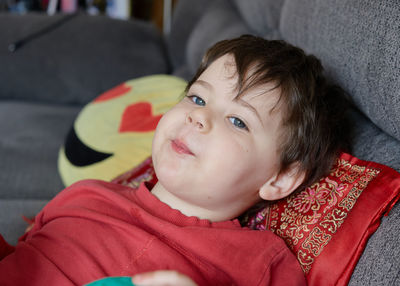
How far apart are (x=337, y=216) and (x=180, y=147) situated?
1.03 feet

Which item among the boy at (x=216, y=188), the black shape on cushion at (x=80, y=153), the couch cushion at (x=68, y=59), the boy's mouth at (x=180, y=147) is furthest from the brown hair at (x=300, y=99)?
the couch cushion at (x=68, y=59)

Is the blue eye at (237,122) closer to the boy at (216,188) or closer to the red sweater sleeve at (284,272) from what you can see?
the boy at (216,188)

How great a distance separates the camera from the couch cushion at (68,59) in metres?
1.98

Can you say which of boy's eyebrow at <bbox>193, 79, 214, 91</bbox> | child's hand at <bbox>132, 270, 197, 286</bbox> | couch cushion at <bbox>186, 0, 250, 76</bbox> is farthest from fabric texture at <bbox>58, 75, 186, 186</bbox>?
child's hand at <bbox>132, 270, 197, 286</bbox>

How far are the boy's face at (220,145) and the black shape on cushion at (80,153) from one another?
46cm

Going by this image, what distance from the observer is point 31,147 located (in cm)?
153

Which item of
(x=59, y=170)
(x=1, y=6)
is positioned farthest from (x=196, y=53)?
(x=1, y=6)

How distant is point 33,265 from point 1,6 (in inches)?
124

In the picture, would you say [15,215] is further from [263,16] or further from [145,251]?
[263,16]

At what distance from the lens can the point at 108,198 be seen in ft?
3.01

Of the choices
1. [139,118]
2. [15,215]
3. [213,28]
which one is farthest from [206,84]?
[213,28]

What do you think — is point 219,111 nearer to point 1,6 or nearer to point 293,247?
point 293,247

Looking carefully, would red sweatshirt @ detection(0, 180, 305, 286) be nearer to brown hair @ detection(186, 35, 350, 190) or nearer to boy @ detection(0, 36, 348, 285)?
boy @ detection(0, 36, 348, 285)

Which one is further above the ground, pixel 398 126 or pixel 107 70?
pixel 398 126
